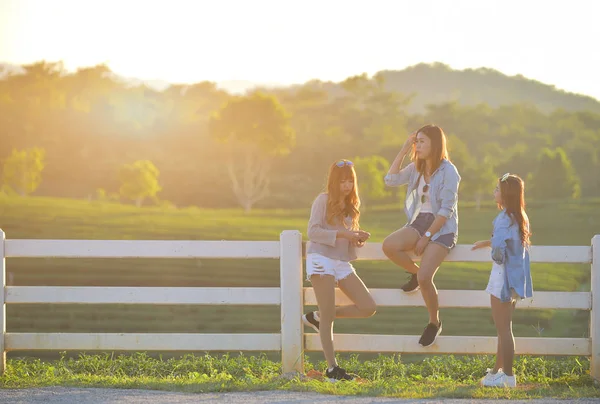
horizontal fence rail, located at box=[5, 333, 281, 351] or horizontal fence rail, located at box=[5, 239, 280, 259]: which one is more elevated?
horizontal fence rail, located at box=[5, 239, 280, 259]

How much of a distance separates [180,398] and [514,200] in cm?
258

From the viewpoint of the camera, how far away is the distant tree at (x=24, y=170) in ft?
95.0

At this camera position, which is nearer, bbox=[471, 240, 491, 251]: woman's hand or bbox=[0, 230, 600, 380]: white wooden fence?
bbox=[471, 240, 491, 251]: woman's hand

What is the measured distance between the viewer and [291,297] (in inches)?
238

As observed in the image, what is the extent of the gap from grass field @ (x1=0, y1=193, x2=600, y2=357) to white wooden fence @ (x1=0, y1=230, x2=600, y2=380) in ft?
43.3

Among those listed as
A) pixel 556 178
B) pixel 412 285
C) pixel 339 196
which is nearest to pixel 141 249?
pixel 339 196

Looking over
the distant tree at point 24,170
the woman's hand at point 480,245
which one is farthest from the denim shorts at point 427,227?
the distant tree at point 24,170

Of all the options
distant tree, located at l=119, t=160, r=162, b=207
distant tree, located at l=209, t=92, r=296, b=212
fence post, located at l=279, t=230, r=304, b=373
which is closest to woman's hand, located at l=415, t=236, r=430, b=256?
fence post, located at l=279, t=230, r=304, b=373

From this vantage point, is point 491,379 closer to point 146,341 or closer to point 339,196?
point 339,196

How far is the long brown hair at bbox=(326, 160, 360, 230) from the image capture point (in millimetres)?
5570

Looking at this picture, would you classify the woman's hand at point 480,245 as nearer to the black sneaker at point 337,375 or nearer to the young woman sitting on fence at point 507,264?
the young woman sitting on fence at point 507,264

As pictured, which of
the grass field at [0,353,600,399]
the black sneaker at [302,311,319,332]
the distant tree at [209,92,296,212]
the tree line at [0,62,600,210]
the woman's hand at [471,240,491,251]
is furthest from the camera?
the distant tree at [209,92,296,212]

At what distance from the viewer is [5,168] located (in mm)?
29297

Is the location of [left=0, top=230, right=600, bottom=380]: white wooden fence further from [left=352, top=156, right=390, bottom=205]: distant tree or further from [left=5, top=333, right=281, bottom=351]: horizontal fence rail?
[left=352, top=156, right=390, bottom=205]: distant tree
